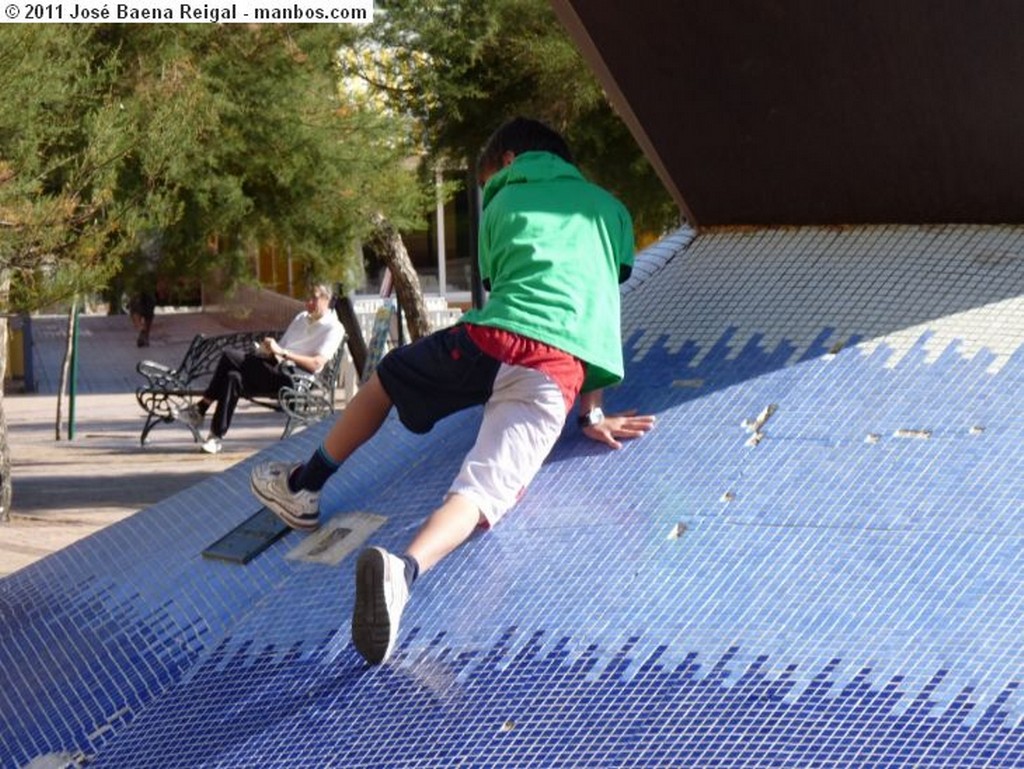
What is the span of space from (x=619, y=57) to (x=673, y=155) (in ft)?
1.31

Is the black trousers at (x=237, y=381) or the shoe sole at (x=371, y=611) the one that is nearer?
the shoe sole at (x=371, y=611)

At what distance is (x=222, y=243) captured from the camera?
1617 cm

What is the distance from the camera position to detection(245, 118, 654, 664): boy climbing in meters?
4.63

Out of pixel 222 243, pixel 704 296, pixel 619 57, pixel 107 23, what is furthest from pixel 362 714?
pixel 222 243

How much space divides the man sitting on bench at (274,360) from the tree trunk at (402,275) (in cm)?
248

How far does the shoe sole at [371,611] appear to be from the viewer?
14.0ft

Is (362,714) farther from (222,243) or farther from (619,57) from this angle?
(222,243)

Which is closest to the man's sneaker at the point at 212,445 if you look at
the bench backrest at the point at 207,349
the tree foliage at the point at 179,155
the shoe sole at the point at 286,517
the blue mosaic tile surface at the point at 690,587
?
the bench backrest at the point at 207,349

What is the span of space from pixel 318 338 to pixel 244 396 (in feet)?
2.82

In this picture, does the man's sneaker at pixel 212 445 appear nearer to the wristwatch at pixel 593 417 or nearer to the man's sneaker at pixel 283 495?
the man's sneaker at pixel 283 495

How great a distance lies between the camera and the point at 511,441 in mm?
4668

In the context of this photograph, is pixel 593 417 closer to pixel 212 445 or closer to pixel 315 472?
pixel 315 472

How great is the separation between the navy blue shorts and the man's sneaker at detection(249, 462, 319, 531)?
1.54ft

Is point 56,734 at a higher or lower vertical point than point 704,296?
lower
